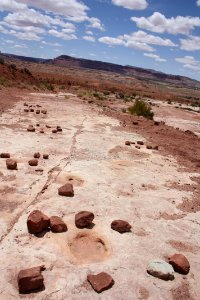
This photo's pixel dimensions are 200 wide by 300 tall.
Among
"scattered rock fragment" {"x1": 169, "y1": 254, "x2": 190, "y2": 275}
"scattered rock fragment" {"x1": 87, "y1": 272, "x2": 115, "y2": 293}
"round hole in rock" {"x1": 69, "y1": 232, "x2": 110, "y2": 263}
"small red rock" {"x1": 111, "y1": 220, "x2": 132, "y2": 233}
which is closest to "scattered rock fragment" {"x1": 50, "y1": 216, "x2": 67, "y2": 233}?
"round hole in rock" {"x1": 69, "y1": 232, "x2": 110, "y2": 263}

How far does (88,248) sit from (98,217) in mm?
909

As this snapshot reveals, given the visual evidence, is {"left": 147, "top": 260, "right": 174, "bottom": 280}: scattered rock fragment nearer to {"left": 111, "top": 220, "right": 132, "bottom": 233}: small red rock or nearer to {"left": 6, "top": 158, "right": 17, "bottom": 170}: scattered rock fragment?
{"left": 111, "top": 220, "right": 132, "bottom": 233}: small red rock

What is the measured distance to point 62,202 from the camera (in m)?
6.29

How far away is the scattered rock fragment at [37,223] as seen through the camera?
203 inches

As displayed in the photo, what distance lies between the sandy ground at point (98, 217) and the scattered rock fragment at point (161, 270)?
0.09 metres

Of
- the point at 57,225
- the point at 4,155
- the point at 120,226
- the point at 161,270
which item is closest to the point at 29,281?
the point at 57,225

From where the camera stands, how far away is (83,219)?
5543 millimetres

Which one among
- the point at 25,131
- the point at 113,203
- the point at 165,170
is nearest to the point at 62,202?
the point at 113,203

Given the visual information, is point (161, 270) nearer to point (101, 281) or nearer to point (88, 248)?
point (101, 281)

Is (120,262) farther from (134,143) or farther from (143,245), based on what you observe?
(134,143)

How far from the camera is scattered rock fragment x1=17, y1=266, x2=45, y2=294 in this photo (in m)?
4.01

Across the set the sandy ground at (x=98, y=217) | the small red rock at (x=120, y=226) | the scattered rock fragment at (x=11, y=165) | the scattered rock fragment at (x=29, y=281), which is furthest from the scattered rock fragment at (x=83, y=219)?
the scattered rock fragment at (x=11, y=165)

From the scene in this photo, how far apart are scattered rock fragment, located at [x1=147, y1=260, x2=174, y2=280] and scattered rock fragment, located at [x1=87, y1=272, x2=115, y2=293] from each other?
0.57 metres

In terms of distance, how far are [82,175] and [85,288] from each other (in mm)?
3810
